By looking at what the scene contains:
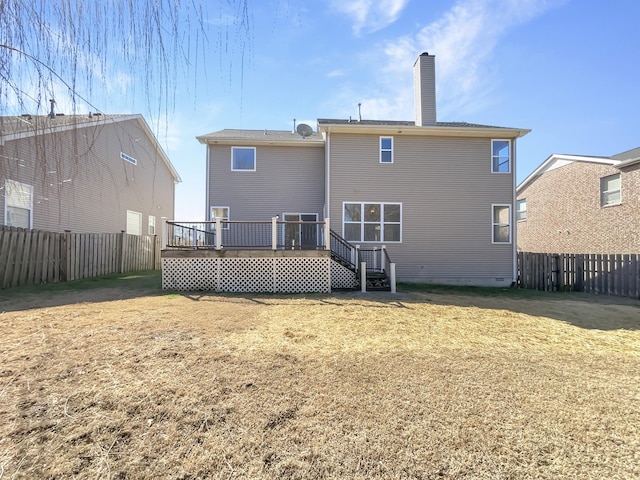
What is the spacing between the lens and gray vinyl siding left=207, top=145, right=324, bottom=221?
→ 12.9m

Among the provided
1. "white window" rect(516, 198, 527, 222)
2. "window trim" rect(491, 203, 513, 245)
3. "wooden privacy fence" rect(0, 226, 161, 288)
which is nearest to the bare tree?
"wooden privacy fence" rect(0, 226, 161, 288)

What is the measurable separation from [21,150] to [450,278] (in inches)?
493

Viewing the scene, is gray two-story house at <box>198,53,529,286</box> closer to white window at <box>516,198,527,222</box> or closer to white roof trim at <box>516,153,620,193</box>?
white roof trim at <box>516,153,620,193</box>

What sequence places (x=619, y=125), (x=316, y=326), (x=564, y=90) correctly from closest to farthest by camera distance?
(x=316, y=326), (x=564, y=90), (x=619, y=125)

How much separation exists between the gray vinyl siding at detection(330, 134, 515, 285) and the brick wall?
5.43m

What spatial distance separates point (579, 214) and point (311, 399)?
18229 millimetres

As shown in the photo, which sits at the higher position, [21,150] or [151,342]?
[21,150]

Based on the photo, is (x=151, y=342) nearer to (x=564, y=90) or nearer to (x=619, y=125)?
(x=564, y=90)

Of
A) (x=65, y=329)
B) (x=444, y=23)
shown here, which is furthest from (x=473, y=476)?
(x=65, y=329)

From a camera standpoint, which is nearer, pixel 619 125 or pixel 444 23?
pixel 444 23

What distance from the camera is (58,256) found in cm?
1000

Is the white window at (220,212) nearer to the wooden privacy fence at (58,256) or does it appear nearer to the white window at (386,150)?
the wooden privacy fence at (58,256)

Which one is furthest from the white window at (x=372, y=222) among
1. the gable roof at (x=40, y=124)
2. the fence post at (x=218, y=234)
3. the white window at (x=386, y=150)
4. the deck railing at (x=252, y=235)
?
the gable roof at (x=40, y=124)

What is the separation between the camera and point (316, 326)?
5.55 m
